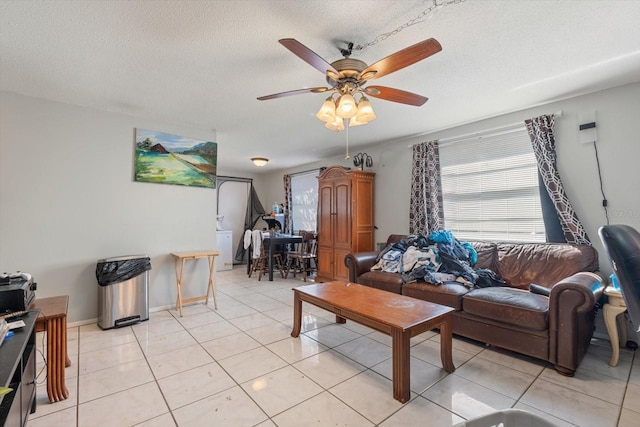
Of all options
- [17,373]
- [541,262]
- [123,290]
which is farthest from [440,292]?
[123,290]

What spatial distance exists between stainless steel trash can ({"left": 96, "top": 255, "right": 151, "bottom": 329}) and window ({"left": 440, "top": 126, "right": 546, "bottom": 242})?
392cm

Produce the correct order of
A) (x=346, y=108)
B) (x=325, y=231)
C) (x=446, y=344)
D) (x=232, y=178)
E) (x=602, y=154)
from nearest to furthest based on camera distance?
(x=346, y=108) < (x=446, y=344) < (x=602, y=154) < (x=325, y=231) < (x=232, y=178)

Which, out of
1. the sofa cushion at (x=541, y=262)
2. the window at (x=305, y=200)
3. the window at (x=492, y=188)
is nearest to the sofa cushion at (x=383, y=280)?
the sofa cushion at (x=541, y=262)

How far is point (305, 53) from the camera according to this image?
1.59 meters

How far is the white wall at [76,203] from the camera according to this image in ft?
9.05

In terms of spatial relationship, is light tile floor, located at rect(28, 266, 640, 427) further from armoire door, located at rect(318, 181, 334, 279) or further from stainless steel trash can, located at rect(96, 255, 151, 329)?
armoire door, located at rect(318, 181, 334, 279)

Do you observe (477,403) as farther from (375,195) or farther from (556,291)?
(375,195)

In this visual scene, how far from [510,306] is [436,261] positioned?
981 millimetres

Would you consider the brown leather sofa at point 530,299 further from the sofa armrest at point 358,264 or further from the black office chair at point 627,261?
the black office chair at point 627,261

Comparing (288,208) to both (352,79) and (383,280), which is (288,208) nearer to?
(383,280)

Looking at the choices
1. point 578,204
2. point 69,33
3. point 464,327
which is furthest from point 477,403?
point 69,33

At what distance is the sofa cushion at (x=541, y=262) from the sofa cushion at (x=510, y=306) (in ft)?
1.23

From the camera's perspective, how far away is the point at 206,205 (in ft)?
12.9

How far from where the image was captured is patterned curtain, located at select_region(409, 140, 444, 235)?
3.89 metres
